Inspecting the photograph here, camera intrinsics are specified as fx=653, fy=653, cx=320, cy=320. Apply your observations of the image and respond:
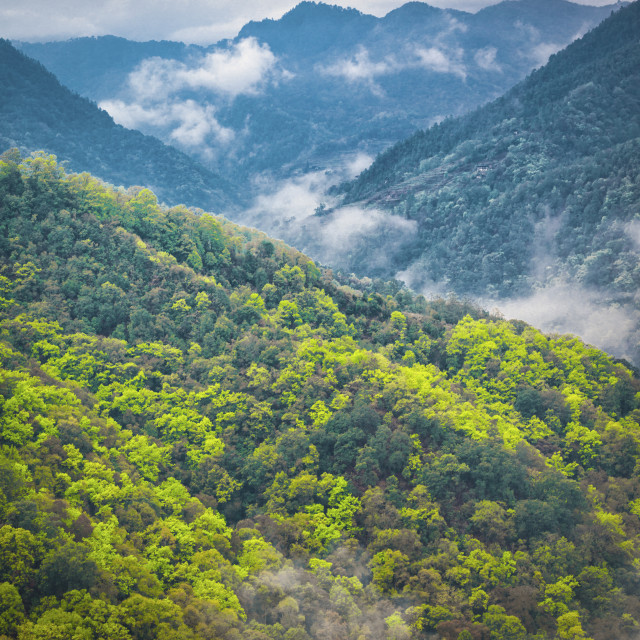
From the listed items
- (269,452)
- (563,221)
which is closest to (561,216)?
(563,221)

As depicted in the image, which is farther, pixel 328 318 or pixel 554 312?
pixel 554 312

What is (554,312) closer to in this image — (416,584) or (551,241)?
(551,241)

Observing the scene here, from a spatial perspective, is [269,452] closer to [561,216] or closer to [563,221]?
[563,221]

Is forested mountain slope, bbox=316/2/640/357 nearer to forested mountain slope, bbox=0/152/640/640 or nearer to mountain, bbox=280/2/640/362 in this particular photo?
mountain, bbox=280/2/640/362

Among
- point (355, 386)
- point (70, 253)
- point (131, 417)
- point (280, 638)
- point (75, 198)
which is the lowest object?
point (280, 638)

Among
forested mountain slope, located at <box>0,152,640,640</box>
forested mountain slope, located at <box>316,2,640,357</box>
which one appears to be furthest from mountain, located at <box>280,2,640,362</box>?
forested mountain slope, located at <box>0,152,640,640</box>

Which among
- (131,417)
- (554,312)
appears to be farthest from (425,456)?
(554,312)

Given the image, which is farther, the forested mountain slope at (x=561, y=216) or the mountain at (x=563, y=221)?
the forested mountain slope at (x=561, y=216)

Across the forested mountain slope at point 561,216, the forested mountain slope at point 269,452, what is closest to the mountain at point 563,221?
the forested mountain slope at point 561,216

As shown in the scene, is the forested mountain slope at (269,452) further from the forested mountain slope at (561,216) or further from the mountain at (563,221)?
the forested mountain slope at (561,216)
